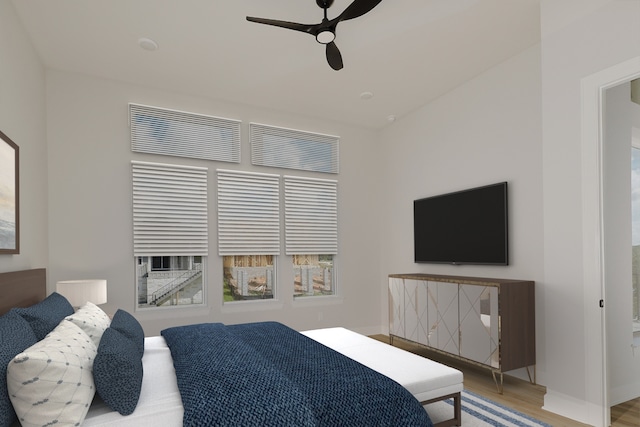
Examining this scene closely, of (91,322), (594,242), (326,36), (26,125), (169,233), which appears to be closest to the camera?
(91,322)

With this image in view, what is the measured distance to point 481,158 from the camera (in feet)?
12.8

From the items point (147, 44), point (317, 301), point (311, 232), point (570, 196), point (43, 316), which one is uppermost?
point (147, 44)

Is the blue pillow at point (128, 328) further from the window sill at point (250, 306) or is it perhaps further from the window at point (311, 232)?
the window at point (311, 232)

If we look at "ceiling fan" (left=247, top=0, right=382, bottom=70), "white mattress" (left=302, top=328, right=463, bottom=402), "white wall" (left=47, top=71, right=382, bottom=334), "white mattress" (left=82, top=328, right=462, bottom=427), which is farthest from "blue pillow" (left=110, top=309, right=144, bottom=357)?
"ceiling fan" (left=247, top=0, right=382, bottom=70)

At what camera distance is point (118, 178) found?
3992 mm

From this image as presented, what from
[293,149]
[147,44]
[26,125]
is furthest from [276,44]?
[26,125]

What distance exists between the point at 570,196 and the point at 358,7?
1.93 meters

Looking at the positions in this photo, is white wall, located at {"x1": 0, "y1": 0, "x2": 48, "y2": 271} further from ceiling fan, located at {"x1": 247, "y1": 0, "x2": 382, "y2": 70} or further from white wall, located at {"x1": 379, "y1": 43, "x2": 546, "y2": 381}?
white wall, located at {"x1": 379, "y1": 43, "x2": 546, "y2": 381}

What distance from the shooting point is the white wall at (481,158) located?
336cm

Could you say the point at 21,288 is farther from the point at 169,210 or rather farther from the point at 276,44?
the point at 276,44

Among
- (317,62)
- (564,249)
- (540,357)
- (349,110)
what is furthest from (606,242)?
(349,110)

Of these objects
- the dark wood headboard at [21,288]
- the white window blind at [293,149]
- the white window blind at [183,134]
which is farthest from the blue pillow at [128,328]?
the white window blind at [293,149]

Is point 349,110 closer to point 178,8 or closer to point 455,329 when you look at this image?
point 178,8

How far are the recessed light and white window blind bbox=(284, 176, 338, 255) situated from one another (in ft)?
6.91
